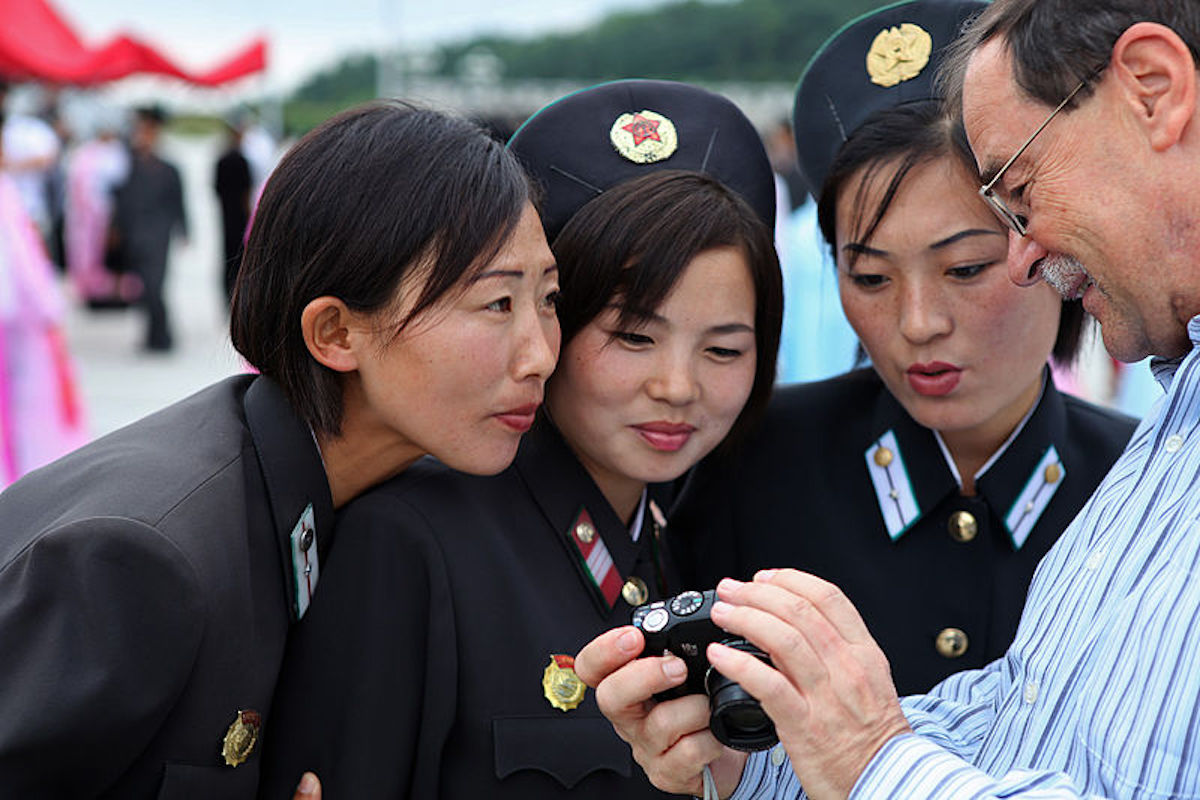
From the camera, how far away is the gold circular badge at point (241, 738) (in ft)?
6.08

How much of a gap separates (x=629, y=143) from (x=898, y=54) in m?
0.60

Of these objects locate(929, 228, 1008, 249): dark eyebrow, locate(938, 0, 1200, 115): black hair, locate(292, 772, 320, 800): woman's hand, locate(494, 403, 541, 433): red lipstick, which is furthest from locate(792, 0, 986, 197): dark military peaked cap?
locate(292, 772, 320, 800): woman's hand

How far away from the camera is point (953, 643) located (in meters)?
2.46

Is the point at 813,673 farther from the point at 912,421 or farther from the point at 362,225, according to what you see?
the point at 912,421

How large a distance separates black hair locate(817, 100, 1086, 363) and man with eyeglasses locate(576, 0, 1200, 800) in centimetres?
50

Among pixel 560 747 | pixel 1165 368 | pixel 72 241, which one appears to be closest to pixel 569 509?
pixel 560 747

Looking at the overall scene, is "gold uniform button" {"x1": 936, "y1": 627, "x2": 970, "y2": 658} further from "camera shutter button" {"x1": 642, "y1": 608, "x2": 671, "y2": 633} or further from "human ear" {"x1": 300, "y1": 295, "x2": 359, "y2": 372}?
"human ear" {"x1": 300, "y1": 295, "x2": 359, "y2": 372}

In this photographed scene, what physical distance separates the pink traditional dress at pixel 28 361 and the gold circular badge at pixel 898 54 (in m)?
4.91

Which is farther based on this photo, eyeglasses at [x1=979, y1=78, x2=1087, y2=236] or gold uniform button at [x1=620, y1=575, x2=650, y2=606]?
gold uniform button at [x1=620, y1=575, x2=650, y2=606]

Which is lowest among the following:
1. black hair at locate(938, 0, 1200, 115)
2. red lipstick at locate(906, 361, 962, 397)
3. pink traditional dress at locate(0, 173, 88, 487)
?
pink traditional dress at locate(0, 173, 88, 487)

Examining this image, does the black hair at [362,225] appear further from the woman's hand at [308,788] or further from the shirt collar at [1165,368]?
the shirt collar at [1165,368]

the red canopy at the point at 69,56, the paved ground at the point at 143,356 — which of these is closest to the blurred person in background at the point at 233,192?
the paved ground at the point at 143,356

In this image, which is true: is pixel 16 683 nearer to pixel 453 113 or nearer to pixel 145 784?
pixel 145 784

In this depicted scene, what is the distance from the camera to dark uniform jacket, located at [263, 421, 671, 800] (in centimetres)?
204
